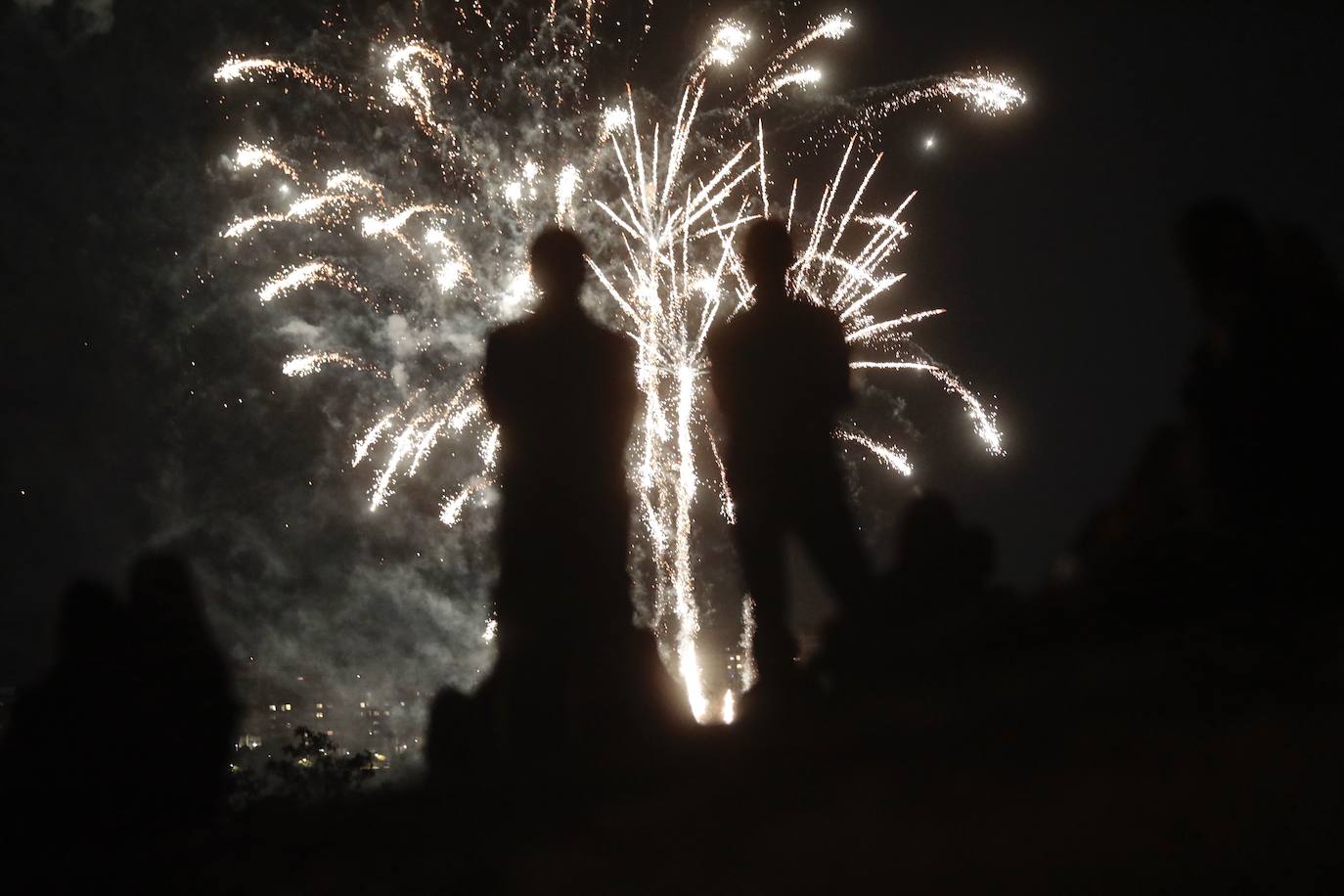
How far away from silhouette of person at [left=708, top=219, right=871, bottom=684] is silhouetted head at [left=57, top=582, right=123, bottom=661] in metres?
3.08

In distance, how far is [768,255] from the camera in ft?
16.1

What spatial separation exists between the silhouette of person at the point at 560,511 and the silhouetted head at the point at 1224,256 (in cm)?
246

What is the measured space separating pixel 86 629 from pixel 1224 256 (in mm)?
5045

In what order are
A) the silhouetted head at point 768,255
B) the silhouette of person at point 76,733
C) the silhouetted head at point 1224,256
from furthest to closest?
the silhouetted head at point 768,255 < the silhouette of person at point 76,733 < the silhouetted head at point 1224,256

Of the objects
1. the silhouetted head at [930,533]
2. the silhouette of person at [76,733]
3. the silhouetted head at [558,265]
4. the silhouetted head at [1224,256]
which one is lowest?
the silhouette of person at [76,733]

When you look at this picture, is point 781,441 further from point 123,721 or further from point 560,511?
point 123,721

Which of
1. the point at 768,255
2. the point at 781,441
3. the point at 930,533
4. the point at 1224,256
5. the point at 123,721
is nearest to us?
the point at 1224,256

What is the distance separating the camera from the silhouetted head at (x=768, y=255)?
4.92 meters

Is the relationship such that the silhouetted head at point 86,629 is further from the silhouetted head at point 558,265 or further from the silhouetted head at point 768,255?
the silhouetted head at point 768,255

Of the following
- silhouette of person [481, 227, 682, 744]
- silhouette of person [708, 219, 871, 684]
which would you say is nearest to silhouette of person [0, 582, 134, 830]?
silhouette of person [481, 227, 682, 744]

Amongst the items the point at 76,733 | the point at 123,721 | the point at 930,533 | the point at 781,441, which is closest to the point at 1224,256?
the point at 930,533

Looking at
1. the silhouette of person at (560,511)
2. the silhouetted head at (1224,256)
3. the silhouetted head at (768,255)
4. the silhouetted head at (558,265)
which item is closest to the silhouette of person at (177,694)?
the silhouette of person at (560,511)

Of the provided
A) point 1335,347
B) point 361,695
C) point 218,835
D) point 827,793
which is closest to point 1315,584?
point 1335,347

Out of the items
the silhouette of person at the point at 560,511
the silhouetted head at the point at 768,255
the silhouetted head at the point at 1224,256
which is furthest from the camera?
the silhouetted head at the point at 768,255
